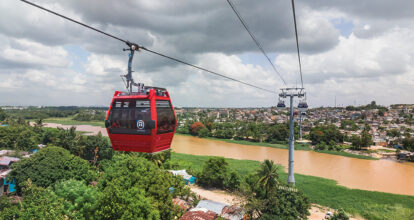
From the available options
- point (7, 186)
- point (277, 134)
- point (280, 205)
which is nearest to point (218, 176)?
point (280, 205)

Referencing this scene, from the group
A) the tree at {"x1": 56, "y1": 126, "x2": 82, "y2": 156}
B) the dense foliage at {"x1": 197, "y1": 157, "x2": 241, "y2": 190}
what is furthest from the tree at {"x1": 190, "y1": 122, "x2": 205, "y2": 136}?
the dense foliage at {"x1": 197, "y1": 157, "x2": 241, "y2": 190}

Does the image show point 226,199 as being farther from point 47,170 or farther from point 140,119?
point 140,119

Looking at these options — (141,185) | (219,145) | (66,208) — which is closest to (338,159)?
(219,145)

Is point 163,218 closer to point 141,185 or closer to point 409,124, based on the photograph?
point 141,185

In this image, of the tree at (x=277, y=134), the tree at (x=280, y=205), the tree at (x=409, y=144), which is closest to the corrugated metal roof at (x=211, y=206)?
the tree at (x=280, y=205)

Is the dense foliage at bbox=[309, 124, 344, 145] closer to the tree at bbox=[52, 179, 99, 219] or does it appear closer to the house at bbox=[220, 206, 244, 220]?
the house at bbox=[220, 206, 244, 220]

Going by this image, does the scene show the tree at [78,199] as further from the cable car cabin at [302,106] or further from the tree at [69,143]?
the tree at [69,143]
